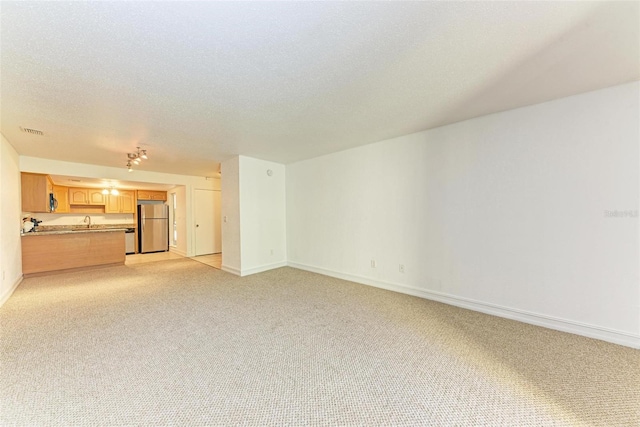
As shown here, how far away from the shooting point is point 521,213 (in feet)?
8.41

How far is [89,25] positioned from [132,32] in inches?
8.5

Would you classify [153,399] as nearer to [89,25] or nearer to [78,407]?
[78,407]

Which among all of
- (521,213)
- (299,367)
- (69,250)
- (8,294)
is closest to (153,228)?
(69,250)

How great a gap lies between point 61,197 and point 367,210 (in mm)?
7759

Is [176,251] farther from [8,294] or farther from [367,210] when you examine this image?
[367,210]

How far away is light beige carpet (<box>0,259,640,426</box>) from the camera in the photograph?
1.37 m

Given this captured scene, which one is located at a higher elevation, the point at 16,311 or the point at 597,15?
the point at 597,15

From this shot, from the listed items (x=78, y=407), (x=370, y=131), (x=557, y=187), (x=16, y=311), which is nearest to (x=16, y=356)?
(x=78, y=407)

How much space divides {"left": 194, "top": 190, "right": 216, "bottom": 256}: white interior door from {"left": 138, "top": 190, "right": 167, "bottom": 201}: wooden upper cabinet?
195 cm

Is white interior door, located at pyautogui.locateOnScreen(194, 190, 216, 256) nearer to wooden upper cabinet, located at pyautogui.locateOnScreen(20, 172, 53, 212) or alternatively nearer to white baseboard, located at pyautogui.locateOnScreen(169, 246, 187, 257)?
white baseboard, located at pyautogui.locateOnScreen(169, 246, 187, 257)

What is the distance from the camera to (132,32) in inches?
56.7

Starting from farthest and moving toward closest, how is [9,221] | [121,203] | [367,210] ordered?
[121,203], [367,210], [9,221]

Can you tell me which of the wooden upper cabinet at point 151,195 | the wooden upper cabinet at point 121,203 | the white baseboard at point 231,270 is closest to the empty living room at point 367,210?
the white baseboard at point 231,270

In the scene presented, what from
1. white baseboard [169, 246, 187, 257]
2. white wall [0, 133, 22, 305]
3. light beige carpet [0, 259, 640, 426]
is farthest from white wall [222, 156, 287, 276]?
white wall [0, 133, 22, 305]
